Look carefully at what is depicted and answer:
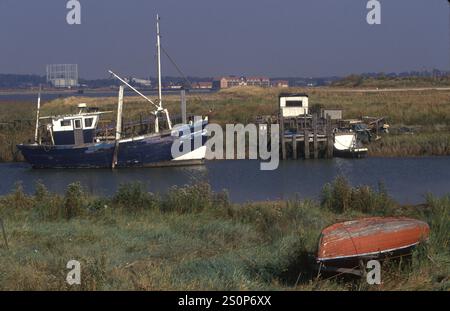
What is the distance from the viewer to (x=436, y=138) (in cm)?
4131

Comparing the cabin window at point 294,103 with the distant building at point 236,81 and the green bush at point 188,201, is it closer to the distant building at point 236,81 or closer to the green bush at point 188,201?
the green bush at point 188,201

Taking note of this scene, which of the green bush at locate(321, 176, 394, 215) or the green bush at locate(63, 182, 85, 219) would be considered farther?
the green bush at locate(321, 176, 394, 215)

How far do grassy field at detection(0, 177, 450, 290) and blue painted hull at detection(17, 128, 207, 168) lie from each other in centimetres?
2118

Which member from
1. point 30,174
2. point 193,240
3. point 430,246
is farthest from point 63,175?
point 430,246

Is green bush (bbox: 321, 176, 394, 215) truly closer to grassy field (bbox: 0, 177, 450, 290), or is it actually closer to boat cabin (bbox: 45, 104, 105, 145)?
grassy field (bbox: 0, 177, 450, 290)

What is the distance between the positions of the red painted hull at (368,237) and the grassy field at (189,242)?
0.79 ft

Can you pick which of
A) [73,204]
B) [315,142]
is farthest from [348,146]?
[73,204]

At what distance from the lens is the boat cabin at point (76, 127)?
132 feet

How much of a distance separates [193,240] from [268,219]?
2.67 meters

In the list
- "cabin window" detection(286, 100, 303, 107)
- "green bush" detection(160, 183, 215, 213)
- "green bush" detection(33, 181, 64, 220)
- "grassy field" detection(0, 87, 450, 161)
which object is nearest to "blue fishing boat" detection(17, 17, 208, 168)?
"grassy field" detection(0, 87, 450, 161)

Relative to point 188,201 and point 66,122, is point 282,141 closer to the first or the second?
point 66,122

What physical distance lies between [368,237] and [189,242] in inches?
156

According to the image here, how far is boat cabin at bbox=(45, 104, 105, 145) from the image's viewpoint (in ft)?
132
